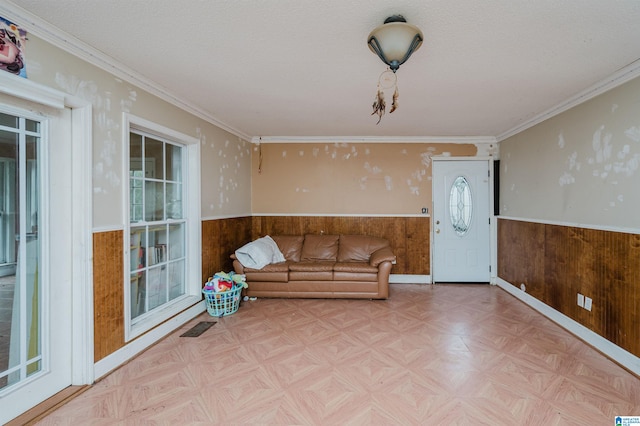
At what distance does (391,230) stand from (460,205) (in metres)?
1.16

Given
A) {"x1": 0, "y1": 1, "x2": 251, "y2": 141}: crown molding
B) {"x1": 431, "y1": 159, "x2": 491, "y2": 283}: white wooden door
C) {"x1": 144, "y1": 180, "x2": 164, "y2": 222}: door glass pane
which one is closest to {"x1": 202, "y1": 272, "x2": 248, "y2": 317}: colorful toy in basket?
{"x1": 144, "y1": 180, "x2": 164, "y2": 222}: door glass pane

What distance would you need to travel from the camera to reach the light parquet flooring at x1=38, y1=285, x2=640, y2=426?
1.94 m

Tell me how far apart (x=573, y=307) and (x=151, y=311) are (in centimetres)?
418

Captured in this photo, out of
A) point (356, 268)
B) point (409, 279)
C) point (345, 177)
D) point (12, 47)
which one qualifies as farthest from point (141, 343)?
point (409, 279)

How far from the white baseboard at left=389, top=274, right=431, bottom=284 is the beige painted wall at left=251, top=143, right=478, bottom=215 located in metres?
1.04

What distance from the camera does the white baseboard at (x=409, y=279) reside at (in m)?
5.10

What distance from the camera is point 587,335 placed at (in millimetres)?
2947

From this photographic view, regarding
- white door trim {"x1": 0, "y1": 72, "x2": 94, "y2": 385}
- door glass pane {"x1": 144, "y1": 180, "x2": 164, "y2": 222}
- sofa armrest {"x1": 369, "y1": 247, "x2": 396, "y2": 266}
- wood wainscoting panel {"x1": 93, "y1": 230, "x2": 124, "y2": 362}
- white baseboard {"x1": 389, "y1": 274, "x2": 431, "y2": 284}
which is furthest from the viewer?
white baseboard {"x1": 389, "y1": 274, "x2": 431, "y2": 284}

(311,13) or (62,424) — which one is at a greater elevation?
(311,13)

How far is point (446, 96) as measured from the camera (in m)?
3.15

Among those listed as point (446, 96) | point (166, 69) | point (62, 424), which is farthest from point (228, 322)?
point (446, 96)

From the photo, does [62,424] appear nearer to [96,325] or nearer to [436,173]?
[96,325]

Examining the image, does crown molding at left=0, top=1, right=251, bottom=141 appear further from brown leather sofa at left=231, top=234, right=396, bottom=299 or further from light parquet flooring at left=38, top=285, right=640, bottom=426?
light parquet flooring at left=38, top=285, right=640, bottom=426

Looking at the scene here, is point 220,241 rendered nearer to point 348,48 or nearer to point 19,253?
point 19,253
